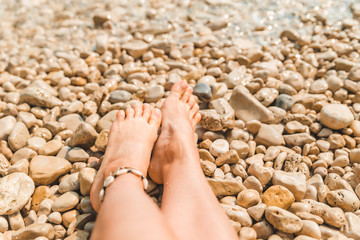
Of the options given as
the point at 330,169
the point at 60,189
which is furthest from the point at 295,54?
the point at 60,189

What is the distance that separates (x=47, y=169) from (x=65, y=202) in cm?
36

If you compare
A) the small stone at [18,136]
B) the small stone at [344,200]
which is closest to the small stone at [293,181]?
the small stone at [344,200]

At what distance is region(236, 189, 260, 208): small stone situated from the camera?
78.9 inches

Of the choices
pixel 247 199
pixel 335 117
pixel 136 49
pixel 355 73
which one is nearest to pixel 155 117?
pixel 247 199

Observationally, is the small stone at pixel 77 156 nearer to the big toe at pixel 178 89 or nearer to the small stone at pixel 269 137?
the big toe at pixel 178 89

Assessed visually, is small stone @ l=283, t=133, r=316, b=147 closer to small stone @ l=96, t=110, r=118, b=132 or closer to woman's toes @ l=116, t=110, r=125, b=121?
woman's toes @ l=116, t=110, r=125, b=121

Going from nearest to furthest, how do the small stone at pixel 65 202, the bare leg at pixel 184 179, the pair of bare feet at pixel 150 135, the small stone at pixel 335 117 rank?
the bare leg at pixel 184 179
the small stone at pixel 65 202
the pair of bare feet at pixel 150 135
the small stone at pixel 335 117

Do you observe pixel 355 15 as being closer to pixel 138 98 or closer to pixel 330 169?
pixel 330 169

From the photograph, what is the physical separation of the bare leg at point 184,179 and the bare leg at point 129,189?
0.11 meters

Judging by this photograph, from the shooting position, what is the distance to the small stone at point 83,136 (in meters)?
2.45

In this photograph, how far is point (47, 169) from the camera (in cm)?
225

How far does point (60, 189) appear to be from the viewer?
221 centimetres

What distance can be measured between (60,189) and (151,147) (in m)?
0.76

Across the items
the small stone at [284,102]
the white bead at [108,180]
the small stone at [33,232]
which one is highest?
the small stone at [284,102]
